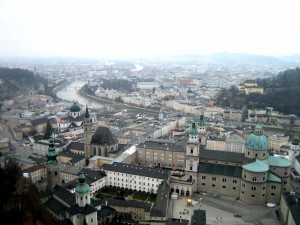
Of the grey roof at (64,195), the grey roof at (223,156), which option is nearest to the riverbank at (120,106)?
the grey roof at (223,156)

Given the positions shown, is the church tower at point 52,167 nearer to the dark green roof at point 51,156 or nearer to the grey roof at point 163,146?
the dark green roof at point 51,156

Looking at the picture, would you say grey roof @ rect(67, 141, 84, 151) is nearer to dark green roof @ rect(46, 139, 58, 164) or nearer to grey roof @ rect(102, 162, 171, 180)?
grey roof @ rect(102, 162, 171, 180)

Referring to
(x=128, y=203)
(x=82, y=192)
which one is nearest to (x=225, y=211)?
(x=128, y=203)

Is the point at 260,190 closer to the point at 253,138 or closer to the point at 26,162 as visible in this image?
the point at 253,138

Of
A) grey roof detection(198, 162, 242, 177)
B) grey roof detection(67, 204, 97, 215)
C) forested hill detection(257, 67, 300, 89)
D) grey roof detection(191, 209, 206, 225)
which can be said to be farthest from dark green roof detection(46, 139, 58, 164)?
forested hill detection(257, 67, 300, 89)

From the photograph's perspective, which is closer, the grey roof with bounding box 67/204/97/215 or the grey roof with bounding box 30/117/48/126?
the grey roof with bounding box 67/204/97/215

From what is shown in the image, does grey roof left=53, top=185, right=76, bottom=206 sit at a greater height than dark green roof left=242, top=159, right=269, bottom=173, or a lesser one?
lesser
